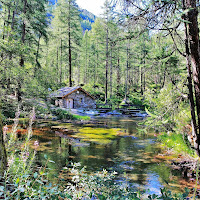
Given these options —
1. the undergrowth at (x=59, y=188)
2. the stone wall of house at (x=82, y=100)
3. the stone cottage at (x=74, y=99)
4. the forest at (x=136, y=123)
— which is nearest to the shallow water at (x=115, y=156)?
the forest at (x=136, y=123)

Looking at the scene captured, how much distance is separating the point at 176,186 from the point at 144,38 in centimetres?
413

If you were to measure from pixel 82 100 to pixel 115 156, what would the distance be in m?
20.4

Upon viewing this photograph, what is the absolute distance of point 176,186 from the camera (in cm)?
517

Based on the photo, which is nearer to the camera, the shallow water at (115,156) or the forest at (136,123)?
the forest at (136,123)

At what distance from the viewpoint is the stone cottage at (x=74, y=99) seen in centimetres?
2537

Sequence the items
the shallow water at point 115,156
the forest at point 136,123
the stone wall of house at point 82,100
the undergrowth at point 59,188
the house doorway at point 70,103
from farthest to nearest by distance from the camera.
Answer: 1. the stone wall of house at point 82,100
2. the house doorway at point 70,103
3. the shallow water at point 115,156
4. the forest at point 136,123
5. the undergrowth at point 59,188

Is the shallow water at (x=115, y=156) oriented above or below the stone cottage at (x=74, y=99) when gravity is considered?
below

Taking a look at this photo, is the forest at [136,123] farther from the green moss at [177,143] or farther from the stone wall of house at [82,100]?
the stone wall of house at [82,100]

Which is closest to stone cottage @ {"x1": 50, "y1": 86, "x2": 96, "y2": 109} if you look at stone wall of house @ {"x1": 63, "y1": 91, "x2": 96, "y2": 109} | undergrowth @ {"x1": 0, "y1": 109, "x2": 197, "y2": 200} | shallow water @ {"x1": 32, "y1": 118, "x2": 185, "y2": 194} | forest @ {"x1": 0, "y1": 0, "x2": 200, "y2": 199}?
stone wall of house @ {"x1": 63, "y1": 91, "x2": 96, "y2": 109}

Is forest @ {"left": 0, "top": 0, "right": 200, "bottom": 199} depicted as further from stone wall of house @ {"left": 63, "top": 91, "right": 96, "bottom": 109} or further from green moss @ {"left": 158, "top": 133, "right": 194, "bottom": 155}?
stone wall of house @ {"left": 63, "top": 91, "right": 96, "bottom": 109}

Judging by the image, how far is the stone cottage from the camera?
2537 cm

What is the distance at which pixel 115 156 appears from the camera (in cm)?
787

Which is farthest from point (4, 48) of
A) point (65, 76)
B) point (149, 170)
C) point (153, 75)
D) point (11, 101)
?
point (65, 76)

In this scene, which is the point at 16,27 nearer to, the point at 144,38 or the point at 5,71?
the point at 5,71
